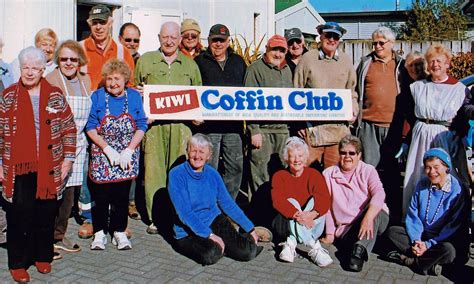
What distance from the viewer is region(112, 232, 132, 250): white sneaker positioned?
5520mm

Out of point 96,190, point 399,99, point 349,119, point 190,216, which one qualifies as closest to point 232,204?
point 190,216

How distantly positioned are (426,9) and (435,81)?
24.4 m

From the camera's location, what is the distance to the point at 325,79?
624cm

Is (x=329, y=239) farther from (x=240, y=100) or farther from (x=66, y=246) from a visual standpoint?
(x=66, y=246)

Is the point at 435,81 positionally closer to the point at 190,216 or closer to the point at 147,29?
the point at 190,216

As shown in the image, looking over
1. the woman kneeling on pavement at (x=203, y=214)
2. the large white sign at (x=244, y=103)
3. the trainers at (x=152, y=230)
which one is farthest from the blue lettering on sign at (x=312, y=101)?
the trainers at (x=152, y=230)

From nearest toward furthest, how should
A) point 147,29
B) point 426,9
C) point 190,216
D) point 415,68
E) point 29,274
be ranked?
point 29,274 → point 190,216 → point 415,68 → point 147,29 → point 426,9

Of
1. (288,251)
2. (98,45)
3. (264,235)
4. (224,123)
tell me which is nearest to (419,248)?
(288,251)

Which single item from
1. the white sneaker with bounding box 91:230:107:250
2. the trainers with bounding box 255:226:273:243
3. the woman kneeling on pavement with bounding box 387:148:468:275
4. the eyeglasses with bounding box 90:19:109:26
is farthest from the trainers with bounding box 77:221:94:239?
the woman kneeling on pavement with bounding box 387:148:468:275

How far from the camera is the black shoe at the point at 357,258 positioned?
5.01 m

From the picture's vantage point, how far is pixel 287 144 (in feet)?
18.4

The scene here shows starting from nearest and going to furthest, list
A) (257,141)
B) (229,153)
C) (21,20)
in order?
(257,141), (229,153), (21,20)

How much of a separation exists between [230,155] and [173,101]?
84 centimetres

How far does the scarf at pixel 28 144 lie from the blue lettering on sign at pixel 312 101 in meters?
2.64
